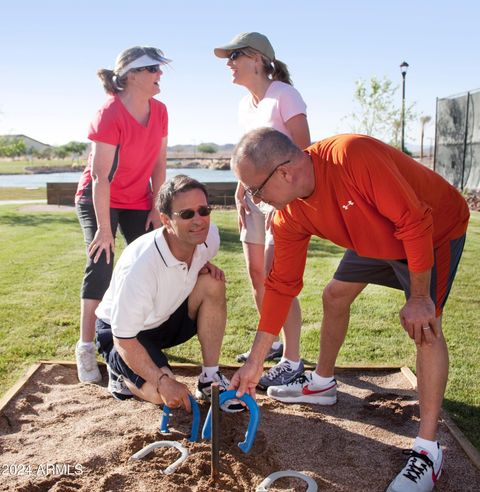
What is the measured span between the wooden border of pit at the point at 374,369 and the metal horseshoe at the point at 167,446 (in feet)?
3.23

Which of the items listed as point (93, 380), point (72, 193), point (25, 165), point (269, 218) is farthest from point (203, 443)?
point (25, 165)

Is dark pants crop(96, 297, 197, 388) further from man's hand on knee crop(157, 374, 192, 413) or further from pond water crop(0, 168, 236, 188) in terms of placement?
pond water crop(0, 168, 236, 188)

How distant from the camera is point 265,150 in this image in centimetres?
245

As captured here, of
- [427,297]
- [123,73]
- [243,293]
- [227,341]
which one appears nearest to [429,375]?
[427,297]

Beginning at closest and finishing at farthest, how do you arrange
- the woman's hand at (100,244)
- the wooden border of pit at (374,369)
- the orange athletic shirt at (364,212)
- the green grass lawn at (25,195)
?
the orange athletic shirt at (364,212)
the wooden border of pit at (374,369)
the woman's hand at (100,244)
the green grass lawn at (25,195)

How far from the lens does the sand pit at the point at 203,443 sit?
2676 millimetres

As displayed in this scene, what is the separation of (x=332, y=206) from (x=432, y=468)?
1.27 meters

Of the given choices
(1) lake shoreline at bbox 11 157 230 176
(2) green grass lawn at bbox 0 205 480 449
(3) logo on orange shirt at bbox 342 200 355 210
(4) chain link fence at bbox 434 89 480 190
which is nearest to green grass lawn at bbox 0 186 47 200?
(2) green grass lawn at bbox 0 205 480 449

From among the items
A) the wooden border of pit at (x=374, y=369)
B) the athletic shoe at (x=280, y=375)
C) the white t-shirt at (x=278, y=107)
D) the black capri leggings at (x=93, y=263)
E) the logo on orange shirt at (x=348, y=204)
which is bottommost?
the wooden border of pit at (x=374, y=369)

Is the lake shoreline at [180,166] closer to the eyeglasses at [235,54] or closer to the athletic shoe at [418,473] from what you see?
the eyeglasses at [235,54]

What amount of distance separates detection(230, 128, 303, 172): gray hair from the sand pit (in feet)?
4.73

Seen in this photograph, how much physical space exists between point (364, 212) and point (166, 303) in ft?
4.19

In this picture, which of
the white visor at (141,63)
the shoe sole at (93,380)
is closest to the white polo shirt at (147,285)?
the shoe sole at (93,380)

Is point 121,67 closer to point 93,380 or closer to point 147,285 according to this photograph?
point 147,285
